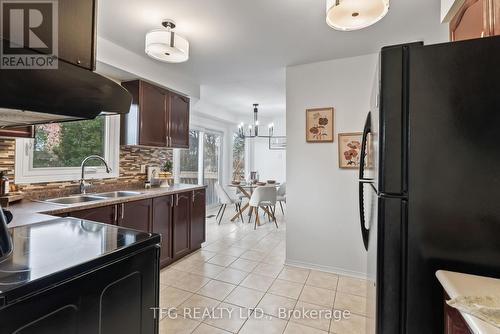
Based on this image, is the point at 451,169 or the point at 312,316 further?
the point at 312,316

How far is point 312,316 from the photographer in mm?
1940

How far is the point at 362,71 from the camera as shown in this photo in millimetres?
2613

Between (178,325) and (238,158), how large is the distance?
5201 mm

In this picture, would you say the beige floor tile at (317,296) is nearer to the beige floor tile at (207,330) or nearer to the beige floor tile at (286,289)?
the beige floor tile at (286,289)

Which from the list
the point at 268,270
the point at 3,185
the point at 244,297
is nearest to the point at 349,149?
the point at 268,270

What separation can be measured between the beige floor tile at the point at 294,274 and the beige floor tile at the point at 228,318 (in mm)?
722

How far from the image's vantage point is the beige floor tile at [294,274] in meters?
2.55

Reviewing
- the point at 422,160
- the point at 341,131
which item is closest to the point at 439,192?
the point at 422,160

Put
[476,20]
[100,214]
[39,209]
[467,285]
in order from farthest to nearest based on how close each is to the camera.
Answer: [100,214], [39,209], [476,20], [467,285]

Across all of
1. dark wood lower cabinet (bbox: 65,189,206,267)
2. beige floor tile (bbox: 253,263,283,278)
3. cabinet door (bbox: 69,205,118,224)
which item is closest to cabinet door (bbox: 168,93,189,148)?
dark wood lower cabinet (bbox: 65,189,206,267)

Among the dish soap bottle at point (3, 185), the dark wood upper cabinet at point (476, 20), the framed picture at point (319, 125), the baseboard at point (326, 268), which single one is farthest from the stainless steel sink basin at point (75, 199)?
the dark wood upper cabinet at point (476, 20)

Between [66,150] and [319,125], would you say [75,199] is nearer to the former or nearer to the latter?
[66,150]

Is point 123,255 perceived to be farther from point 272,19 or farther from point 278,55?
point 278,55

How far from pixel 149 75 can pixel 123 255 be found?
2.40 m
